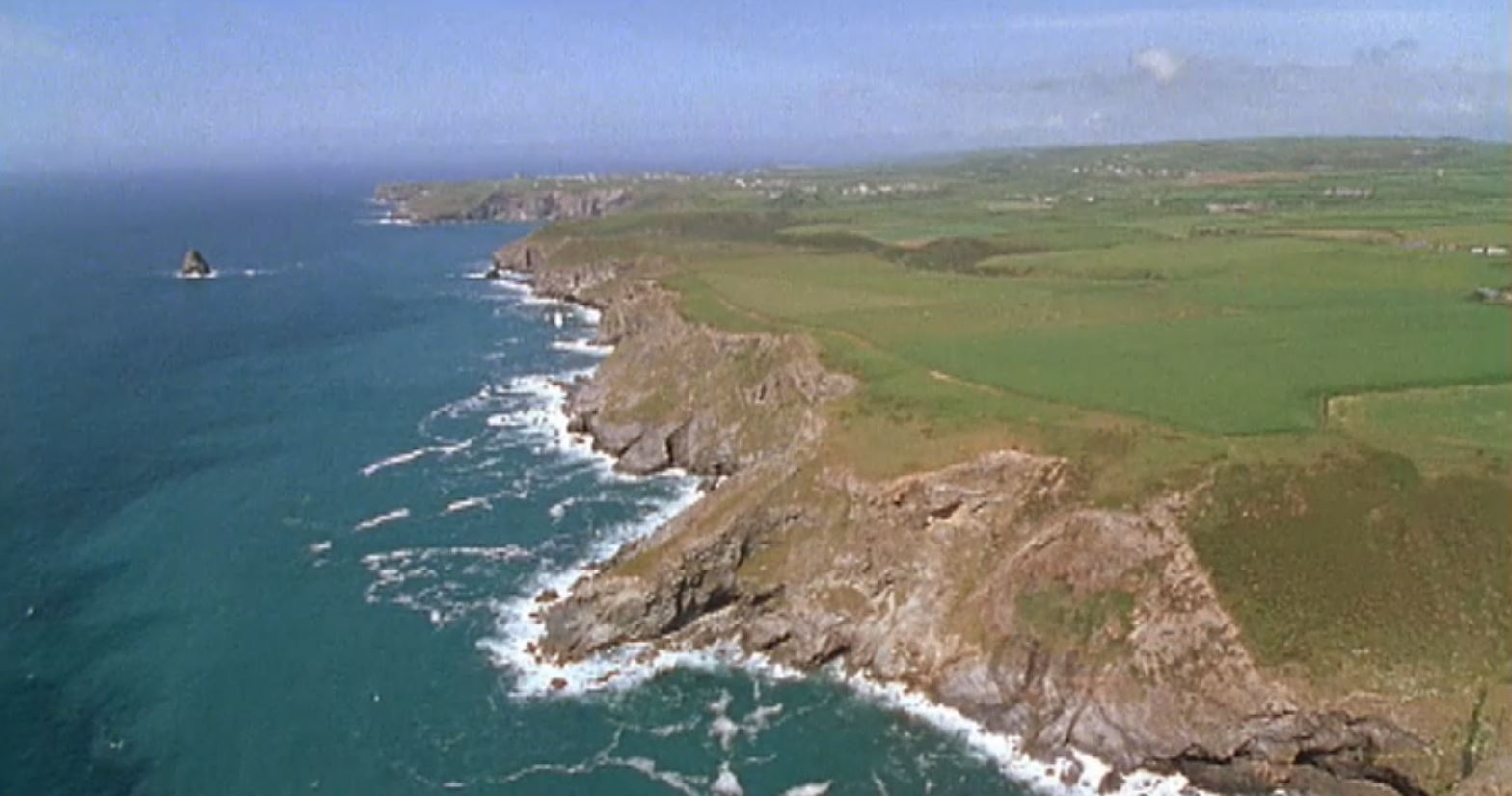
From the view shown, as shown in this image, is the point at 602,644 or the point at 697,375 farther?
the point at 697,375

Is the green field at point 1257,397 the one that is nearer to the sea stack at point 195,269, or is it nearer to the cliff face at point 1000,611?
the cliff face at point 1000,611

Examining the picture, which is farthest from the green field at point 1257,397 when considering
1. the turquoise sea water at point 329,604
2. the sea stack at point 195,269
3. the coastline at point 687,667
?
the sea stack at point 195,269

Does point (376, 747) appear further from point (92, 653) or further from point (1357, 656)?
point (1357, 656)

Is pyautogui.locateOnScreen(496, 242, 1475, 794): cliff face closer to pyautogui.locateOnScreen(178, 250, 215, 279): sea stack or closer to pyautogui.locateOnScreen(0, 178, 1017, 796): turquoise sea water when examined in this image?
pyautogui.locateOnScreen(0, 178, 1017, 796): turquoise sea water

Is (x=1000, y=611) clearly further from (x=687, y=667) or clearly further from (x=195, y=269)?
(x=195, y=269)

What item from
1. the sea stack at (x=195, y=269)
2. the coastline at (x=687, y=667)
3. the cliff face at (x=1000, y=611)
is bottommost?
the coastline at (x=687, y=667)

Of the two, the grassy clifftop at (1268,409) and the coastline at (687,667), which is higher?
the grassy clifftop at (1268,409)

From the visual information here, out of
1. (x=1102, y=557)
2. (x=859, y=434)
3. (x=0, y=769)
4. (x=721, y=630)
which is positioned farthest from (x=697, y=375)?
(x=0, y=769)
